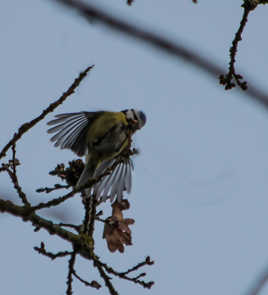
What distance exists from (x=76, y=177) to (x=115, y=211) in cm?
25

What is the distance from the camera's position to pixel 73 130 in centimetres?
341

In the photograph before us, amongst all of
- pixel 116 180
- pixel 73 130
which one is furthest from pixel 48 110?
pixel 73 130

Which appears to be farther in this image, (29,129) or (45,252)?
(45,252)

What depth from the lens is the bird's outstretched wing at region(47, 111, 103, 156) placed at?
10.7ft

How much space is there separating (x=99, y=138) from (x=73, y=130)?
0.21 metres

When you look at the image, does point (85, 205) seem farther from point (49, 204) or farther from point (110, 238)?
point (49, 204)

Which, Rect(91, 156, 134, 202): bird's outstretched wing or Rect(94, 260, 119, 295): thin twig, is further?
Rect(91, 156, 134, 202): bird's outstretched wing

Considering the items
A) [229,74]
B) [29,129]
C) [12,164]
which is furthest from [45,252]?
[229,74]

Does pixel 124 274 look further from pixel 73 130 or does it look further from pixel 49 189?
pixel 73 130

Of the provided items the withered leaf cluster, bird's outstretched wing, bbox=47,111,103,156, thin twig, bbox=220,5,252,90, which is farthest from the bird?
thin twig, bbox=220,5,252,90

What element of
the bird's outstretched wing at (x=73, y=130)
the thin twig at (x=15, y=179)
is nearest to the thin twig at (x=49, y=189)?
the thin twig at (x=15, y=179)

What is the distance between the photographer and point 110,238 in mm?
2260

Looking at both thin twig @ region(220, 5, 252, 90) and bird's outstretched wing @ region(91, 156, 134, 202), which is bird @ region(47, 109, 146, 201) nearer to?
bird's outstretched wing @ region(91, 156, 134, 202)

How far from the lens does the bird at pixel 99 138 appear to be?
3156mm
